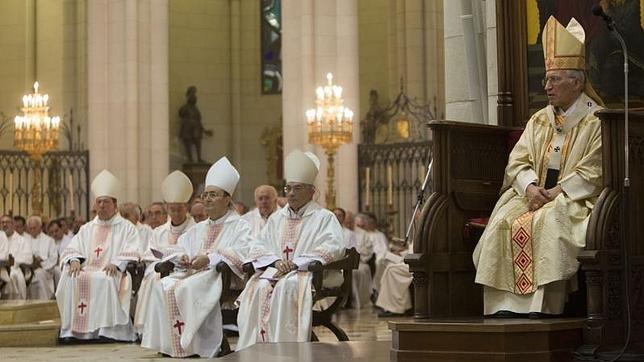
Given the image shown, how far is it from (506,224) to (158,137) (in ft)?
51.5

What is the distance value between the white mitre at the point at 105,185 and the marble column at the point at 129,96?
24.5 ft

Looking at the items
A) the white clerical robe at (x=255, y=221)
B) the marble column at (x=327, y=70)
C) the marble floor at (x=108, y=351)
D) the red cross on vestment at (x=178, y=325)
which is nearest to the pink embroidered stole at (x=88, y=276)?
the marble floor at (x=108, y=351)

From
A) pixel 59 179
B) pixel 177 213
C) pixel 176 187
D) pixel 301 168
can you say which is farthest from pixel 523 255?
pixel 59 179

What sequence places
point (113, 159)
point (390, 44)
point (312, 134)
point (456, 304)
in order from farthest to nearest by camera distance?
point (390, 44) → point (113, 159) → point (312, 134) → point (456, 304)

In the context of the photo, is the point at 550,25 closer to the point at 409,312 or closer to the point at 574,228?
the point at 574,228

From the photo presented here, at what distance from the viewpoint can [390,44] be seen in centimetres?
2823

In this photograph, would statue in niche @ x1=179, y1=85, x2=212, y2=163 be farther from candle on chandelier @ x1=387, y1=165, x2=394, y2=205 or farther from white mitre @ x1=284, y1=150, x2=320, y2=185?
white mitre @ x1=284, y1=150, x2=320, y2=185

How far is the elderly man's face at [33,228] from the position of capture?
827 inches

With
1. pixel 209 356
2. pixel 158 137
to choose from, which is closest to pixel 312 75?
pixel 158 137

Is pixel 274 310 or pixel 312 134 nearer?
pixel 274 310

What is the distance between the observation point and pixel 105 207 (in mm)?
A: 14750

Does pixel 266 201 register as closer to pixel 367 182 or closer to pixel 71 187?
pixel 367 182

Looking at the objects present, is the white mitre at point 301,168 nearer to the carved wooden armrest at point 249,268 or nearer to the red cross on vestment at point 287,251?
the red cross on vestment at point 287,251

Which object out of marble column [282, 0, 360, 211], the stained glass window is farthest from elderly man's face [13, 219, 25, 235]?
the stained glass window
